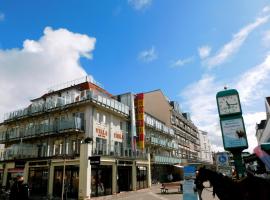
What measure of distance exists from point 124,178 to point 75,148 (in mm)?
7665

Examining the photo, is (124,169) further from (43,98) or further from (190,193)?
(190,193)

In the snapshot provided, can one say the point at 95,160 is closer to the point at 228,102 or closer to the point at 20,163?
A: the point at 20,163

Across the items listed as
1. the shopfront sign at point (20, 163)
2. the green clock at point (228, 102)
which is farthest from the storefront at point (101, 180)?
the green clock at point (228, 102)

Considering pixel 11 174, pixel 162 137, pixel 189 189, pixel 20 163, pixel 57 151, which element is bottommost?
pixel 189 189

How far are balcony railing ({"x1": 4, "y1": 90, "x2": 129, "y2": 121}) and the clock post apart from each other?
14407 millimetres

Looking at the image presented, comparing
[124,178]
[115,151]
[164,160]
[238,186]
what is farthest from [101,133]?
[238,186]

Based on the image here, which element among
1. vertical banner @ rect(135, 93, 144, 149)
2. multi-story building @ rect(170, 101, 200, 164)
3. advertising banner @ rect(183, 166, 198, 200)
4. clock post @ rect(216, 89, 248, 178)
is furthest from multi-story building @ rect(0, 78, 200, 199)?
multi-story building @ rect(170, 101, 200, 164)

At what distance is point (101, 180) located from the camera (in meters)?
25.7

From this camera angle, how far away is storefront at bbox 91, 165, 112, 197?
24.5 meters

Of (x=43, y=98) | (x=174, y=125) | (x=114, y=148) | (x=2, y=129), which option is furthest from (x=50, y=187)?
(x=174, y=125)

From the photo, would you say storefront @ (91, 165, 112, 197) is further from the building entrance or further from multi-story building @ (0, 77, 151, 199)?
the building entrance

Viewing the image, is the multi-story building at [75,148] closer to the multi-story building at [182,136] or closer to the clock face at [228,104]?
the clock face at [228,104]

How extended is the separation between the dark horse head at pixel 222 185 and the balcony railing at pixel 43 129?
19341 millimetres

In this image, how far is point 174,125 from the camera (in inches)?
2141
